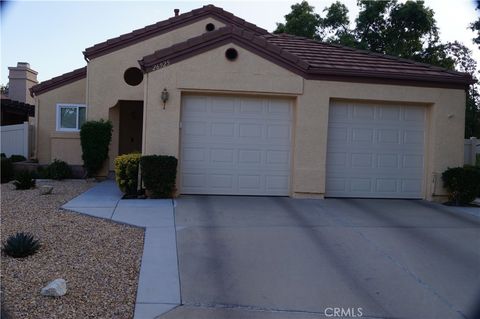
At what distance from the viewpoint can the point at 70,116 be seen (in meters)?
16.8

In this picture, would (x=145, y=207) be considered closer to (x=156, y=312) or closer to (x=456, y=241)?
(x=156, y=312)

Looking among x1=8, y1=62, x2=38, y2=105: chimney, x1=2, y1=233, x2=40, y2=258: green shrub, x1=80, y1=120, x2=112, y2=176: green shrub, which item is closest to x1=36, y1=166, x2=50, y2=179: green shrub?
x1=80, y1=120, x2=112, y2=176: green shrub

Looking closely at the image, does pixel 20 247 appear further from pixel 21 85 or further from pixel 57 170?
pixel 21 85

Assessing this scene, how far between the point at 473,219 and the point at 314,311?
6.01 meters

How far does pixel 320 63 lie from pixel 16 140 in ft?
38.0

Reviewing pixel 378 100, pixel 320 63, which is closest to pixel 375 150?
pixel 378 100

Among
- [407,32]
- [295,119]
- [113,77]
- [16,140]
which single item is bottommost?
[16,140]

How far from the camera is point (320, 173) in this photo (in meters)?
11.5

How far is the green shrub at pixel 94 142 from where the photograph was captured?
14.7 meters

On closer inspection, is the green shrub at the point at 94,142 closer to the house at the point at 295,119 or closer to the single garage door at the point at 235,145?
the house at the point at 295,119

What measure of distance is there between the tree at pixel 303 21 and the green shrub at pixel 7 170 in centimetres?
1780

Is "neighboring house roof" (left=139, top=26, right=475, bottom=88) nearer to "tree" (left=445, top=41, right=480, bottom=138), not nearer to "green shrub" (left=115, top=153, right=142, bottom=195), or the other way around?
"green shrub" (left=115, top=153, right=142, bottom=195)

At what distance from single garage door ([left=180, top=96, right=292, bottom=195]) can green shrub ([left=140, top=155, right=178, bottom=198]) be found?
0.64 meters

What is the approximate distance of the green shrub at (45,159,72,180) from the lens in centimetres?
1540
